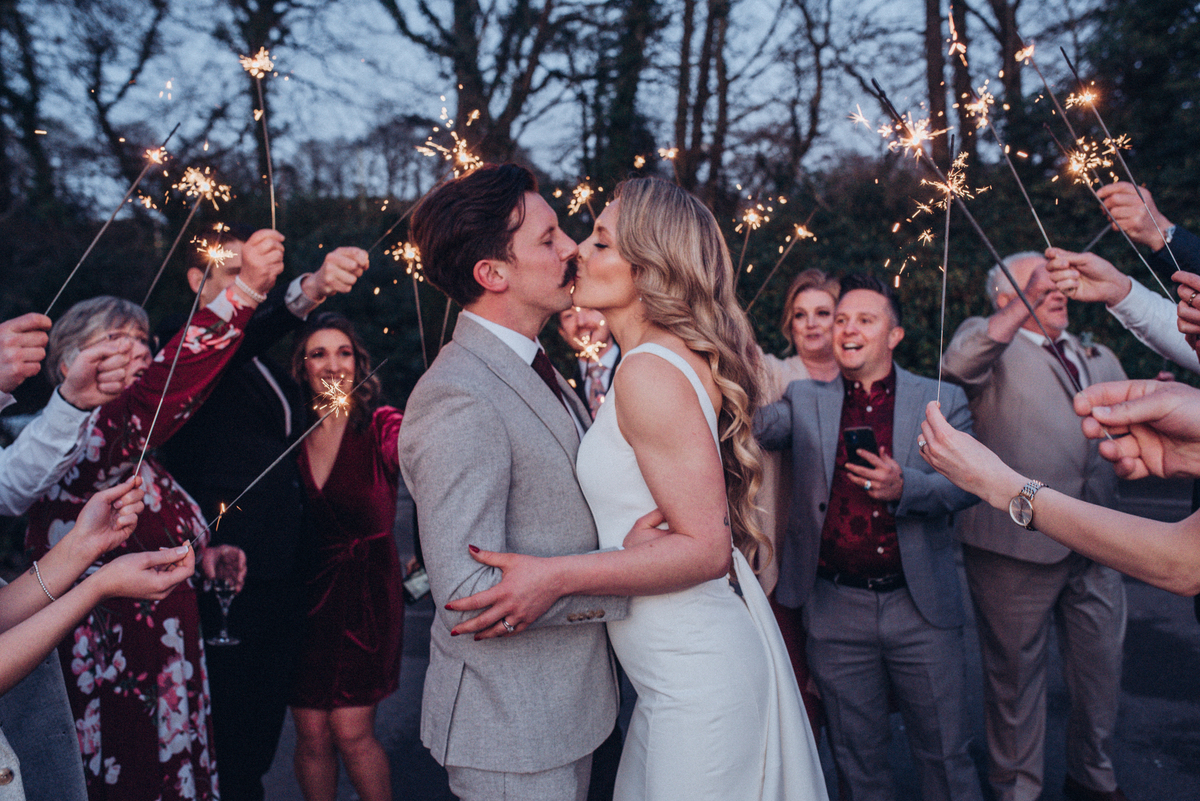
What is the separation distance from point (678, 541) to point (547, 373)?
0.67m

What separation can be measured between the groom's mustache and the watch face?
122 centimetres

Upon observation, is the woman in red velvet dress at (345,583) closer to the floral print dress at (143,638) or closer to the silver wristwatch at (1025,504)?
the floral print dress at (143,638)

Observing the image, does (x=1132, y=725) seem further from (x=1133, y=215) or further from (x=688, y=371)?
A: (x=688, y=371)

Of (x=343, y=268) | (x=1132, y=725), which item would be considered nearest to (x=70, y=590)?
(x=343, y=268)

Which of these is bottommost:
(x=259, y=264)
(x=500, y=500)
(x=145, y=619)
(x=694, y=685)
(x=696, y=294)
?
(x=145, y=619)

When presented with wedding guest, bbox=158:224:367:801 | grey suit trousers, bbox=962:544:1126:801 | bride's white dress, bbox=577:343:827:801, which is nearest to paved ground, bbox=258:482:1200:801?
grey suit trousers, bbox=962:544:1126:801

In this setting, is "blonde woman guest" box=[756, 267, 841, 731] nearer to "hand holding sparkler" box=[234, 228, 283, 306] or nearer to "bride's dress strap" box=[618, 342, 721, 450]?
"bride's dress strap" box=[618, 342, 721, 450]

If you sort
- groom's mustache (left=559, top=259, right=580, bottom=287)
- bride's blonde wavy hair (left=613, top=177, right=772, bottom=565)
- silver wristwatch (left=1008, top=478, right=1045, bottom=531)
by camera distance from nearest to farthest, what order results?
silver wristwatch (left=1008, top=478, right=1045, bottom=531), bride's blonde wavy hair (left=613, top=177, right=772, bottom=565), groom's mustache (left=559, top=259, right=580, bottom=287)

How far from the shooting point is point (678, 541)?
5.48 feet

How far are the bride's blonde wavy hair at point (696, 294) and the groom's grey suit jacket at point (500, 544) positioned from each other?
41 cm

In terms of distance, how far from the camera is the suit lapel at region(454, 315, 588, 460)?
72.3 inches

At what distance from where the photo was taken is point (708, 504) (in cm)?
169

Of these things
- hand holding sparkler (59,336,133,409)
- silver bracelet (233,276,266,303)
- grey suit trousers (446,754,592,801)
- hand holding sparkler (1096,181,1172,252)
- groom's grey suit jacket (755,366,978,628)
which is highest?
hand holding sparkler (1096,181,1172,252)

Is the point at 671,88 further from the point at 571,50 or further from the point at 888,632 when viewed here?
the point at 888,632
